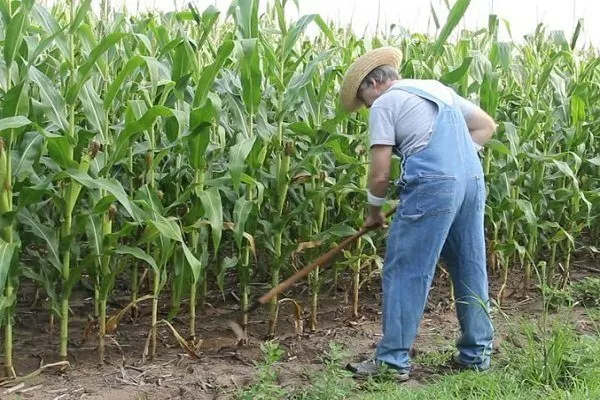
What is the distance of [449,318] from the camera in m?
5.86

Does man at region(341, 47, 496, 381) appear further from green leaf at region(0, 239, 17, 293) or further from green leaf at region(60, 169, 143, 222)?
green leaf at region(0, 239, 17, 293)

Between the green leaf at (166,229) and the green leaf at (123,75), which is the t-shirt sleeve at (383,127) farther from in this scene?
the green leaf at (123,75)

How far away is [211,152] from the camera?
471cm

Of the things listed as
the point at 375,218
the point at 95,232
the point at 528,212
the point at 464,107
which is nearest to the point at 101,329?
the point at 95,232

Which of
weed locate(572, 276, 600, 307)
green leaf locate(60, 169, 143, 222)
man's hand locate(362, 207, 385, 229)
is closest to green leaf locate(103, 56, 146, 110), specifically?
green leaf locate(60, 169, 143, 222)

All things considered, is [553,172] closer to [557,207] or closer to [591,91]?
[557,207]

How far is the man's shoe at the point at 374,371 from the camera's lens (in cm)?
438

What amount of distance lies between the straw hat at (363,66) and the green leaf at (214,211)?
0.93 meters

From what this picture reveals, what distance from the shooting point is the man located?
163 inches

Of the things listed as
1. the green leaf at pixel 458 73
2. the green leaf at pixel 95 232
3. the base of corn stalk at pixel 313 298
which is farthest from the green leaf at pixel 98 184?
the green leaf at pixel 458 73

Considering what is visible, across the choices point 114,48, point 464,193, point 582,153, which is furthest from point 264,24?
point 464,193

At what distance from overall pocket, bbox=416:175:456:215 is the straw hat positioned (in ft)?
1.97

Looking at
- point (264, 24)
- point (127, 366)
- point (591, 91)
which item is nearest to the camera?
point (127, 366)

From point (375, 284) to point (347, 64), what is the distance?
191cm
